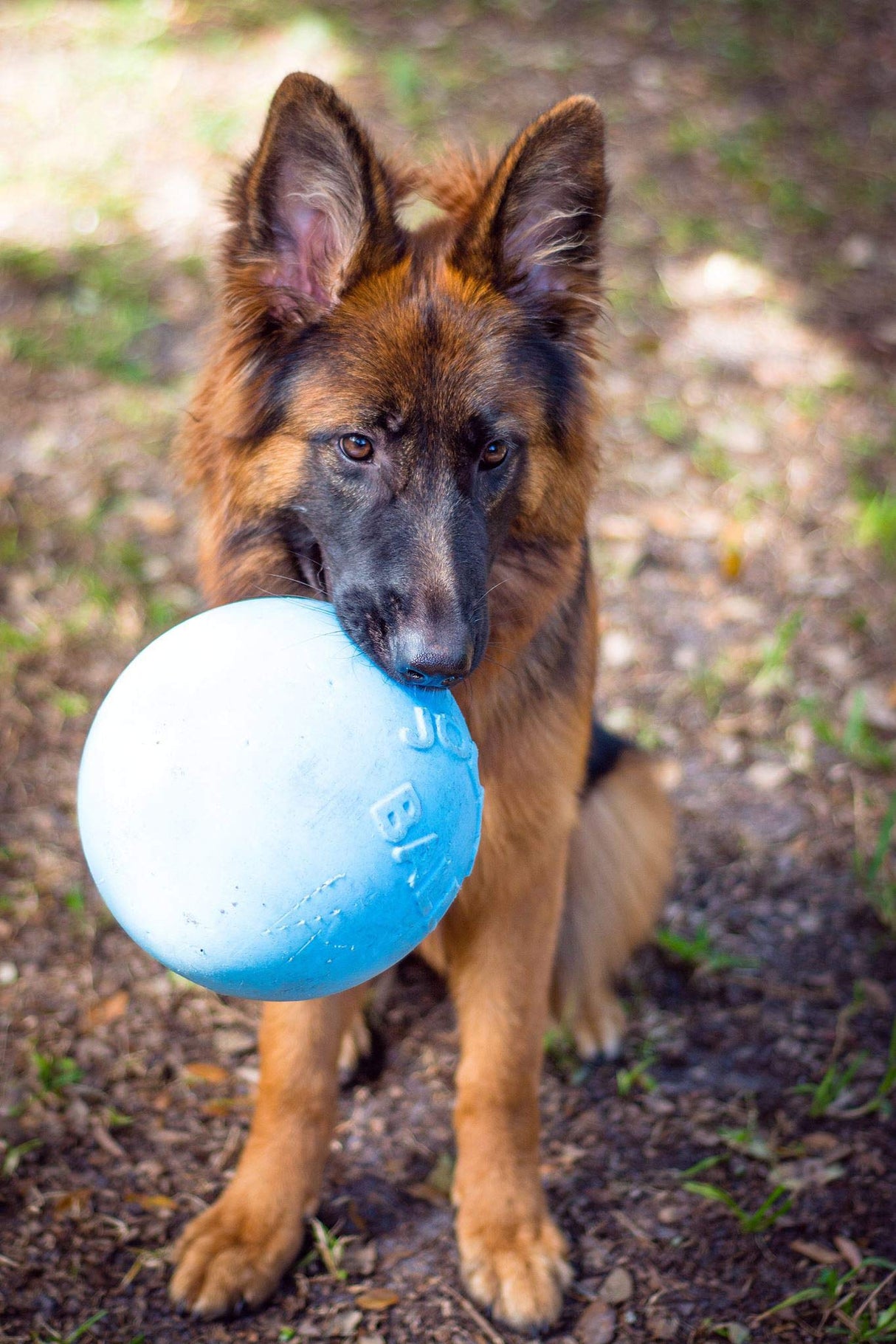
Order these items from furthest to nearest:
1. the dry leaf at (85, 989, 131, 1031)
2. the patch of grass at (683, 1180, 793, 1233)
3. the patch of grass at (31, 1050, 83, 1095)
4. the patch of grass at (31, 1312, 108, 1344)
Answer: the dry leaf at (85, 989, 131, 1031), the patch of grass at (31, 1050, 83, 1095), the patch of grass at (683, 1180, 793, 1233), the patch of grass at (31, 1312, 108, 1344)

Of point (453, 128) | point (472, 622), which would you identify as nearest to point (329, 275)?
point (472, 622)

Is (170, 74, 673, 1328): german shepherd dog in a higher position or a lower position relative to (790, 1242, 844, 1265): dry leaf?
higher

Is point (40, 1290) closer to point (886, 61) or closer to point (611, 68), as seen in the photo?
point (611, 68)

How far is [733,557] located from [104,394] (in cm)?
326

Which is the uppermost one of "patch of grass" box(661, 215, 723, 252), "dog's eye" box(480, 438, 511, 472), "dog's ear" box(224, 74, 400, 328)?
"dog's ear" box(224, 74, 400, 328)

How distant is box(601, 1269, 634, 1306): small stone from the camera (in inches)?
107

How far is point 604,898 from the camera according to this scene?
11.3 feet

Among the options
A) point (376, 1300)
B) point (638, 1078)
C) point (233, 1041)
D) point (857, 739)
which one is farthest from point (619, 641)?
point (376, 1300)

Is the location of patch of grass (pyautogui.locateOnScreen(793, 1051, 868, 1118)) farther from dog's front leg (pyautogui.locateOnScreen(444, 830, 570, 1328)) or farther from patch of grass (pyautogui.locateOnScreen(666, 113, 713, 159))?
patch of grass (pyautogui.locateOnScreen(666, 113, 713, 159))

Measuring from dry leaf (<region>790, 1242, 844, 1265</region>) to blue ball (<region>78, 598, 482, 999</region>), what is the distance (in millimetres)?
1490

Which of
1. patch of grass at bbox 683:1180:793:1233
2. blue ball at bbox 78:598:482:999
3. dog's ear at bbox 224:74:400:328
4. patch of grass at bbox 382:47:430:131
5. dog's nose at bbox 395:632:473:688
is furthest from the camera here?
patch of grass at bbox 382:47:430:131

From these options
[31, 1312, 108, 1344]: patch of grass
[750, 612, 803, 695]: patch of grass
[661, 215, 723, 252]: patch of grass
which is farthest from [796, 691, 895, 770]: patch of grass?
[661, 215, 723, 252]: patch of grass

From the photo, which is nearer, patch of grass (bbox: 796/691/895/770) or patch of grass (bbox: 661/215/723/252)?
patch of grass (bbox: 796/691/895/770)

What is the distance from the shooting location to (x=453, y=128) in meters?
7.46
